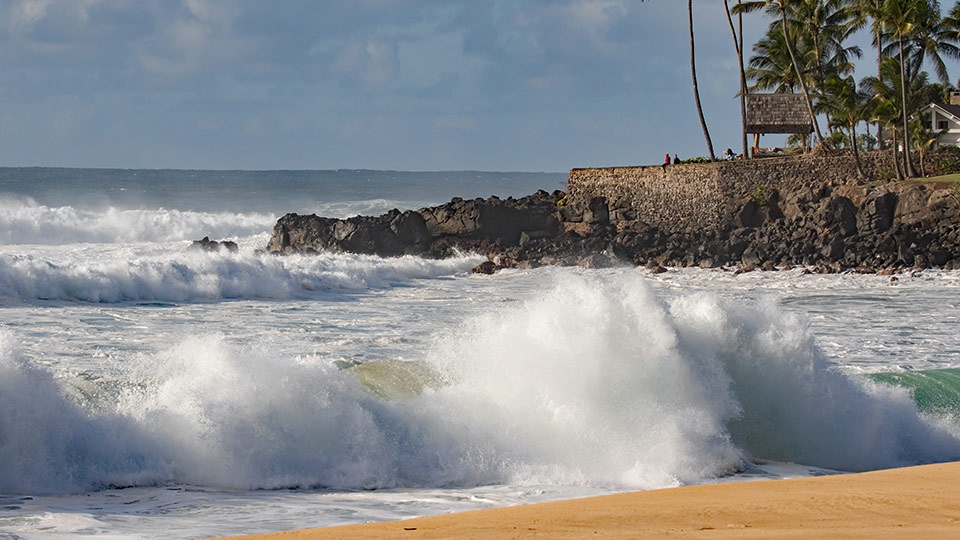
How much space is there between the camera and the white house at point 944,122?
152 feet

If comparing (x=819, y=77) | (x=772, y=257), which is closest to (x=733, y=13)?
(x=819, y=77)

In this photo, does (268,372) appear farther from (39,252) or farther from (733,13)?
(733,13)

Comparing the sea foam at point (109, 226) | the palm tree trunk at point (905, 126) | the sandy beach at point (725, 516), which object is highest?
the palm tree trunk at point (905, 126)

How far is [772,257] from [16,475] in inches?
986

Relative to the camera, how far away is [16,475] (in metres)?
8.70

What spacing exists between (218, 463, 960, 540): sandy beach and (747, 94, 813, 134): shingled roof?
32.5 meters

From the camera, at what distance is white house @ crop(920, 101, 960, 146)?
4622 centimetres

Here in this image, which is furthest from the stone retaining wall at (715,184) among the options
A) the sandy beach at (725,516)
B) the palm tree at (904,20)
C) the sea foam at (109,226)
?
the sandy beach at (725,516)

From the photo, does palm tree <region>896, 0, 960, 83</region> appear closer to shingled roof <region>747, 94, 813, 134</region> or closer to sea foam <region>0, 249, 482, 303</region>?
shingled roof <region>747, 94, 813, 134</region>

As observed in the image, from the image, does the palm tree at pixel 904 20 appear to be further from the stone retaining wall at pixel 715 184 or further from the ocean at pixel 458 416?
the ocean at pixel 458 416

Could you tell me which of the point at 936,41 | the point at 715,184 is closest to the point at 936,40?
the point at 936,41

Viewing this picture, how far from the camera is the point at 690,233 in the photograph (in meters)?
34.6

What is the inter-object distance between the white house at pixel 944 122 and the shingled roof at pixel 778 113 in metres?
8.40

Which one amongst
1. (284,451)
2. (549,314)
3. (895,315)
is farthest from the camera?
(895,315)
